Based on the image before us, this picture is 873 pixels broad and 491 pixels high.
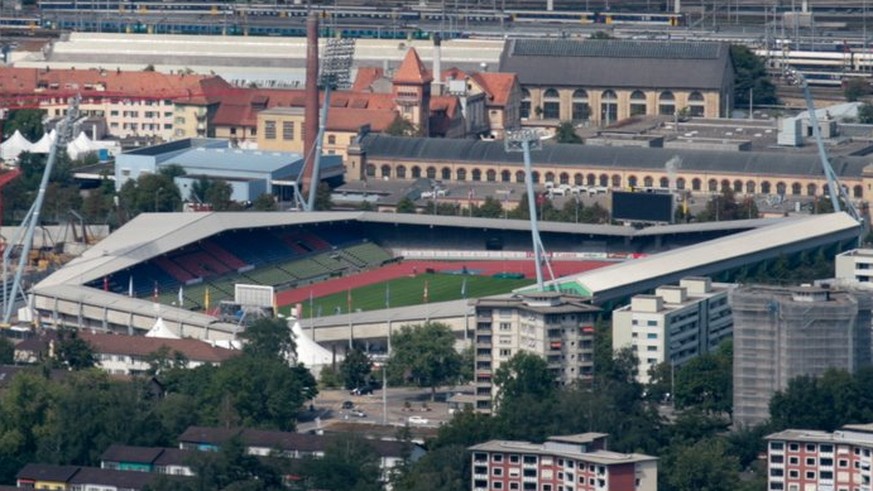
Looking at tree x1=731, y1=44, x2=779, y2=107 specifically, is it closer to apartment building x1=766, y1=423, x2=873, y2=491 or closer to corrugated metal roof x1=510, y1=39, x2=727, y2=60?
corrugated metal roof x1=510, y1=39, x2=727, y2=60

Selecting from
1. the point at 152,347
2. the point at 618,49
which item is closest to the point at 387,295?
the point at 152,347

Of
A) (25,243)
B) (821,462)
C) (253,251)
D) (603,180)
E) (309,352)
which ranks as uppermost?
(603,180)

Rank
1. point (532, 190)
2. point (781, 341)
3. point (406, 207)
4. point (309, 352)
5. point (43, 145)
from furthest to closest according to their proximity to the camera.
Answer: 1. point (43, 145)
2. point (406, 207)
3. point (532, 190)
4. point (309, 352)
5. point (781, 341)

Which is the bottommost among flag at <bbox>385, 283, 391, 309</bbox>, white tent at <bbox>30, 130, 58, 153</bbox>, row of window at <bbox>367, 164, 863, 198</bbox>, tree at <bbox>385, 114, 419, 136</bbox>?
flag at <bbox>385, 283, 391, 309</bbox>

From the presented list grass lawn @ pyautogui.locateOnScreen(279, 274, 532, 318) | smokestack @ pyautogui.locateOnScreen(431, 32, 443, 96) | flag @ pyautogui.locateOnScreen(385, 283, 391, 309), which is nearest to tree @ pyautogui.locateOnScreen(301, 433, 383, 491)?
grass lawn @ pyautogui.locateOnScreen(279, 274, 532, 318)

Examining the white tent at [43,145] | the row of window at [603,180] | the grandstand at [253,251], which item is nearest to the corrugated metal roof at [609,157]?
the row of window at [603,180]

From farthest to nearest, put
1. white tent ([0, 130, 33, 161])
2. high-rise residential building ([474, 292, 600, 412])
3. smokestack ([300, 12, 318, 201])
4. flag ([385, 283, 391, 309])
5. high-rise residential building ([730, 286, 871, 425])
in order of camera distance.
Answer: white tent ([0, 130, 33, 161])
smokestack ([300, 12, 318, 201])
flag ([385, 283, 391, 309])
high-rise residential building ([474, 292, 600, 412])
high-rise residential building ([730, 286, 871, 425])

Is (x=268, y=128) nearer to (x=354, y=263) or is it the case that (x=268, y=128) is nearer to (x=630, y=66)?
(x=630, y=66)
